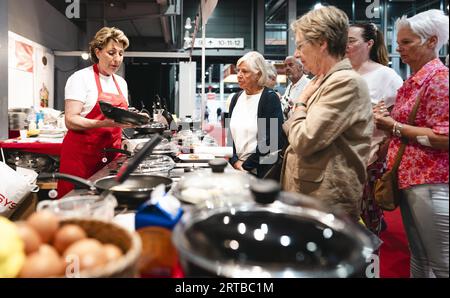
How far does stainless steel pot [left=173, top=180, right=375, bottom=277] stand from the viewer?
2.07 feet

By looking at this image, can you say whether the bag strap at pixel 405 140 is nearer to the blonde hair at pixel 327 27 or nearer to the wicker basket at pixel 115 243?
the blonde hair at pixel 327 27

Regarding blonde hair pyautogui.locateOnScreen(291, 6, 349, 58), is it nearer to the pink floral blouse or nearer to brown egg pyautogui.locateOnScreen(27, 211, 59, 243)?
the pink floral blouse

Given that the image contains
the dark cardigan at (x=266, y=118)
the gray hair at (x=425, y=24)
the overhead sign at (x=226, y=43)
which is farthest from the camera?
the overhead sign at (x=226, y=43)

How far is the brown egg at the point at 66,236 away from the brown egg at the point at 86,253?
0.01 m

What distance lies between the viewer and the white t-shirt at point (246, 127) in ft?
10.2

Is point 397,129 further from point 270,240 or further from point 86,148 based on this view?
point 86,148

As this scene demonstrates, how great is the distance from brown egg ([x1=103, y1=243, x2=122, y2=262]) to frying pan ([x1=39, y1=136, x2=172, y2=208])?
→ 0.33 metres

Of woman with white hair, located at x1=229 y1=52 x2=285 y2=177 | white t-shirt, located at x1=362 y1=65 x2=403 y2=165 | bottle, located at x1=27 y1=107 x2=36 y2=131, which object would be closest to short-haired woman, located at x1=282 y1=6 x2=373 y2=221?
white t-shirt, located at x1=362 y1=65 x2=403 y2=165

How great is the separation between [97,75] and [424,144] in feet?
7.36

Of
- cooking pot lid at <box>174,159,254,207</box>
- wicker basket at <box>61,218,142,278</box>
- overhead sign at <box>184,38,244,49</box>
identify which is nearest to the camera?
wicker basket at <box>61,218,142,278</box>

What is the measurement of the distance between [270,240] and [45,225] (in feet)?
1.50

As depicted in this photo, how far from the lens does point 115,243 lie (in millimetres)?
760

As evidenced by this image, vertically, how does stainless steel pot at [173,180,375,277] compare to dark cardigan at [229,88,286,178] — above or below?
below

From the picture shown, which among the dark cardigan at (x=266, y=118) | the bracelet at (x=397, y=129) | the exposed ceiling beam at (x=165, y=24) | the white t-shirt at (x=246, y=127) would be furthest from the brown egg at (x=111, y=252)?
the exposed ceiling beam at (x=165, y=24)
